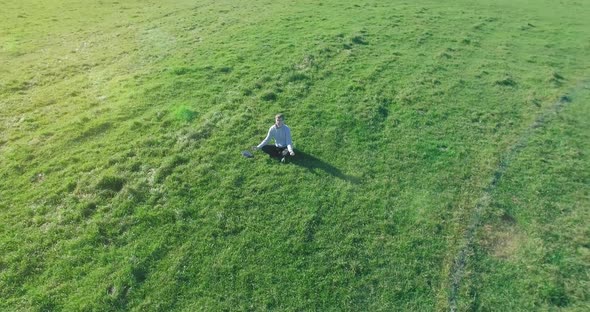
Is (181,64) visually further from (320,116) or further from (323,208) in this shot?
(323,208)

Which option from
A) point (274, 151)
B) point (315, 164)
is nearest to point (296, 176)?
point (315, 164)

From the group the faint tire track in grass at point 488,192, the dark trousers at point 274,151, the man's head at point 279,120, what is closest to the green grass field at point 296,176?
the faint tire track in grass at point 488,192

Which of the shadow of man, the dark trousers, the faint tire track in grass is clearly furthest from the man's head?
the faint tire track in grass

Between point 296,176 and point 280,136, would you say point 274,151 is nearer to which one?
point 280,136

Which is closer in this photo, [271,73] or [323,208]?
[323,208]

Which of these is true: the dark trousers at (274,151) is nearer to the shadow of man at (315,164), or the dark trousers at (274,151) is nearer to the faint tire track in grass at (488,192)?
the shadow of man at (315,164)

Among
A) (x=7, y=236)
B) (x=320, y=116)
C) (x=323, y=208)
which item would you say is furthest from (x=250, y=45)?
(x=7, y=236)

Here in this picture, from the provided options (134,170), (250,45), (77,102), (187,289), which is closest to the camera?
(187,289)
